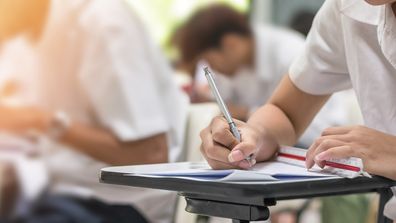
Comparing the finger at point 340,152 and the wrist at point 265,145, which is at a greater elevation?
the wrist at point 265,145

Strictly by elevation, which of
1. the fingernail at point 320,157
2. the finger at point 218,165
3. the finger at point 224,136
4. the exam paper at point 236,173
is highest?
the finger at point 224,136

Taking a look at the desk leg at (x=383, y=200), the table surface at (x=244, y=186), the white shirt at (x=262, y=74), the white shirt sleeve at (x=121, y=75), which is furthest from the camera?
the white shirt at (x=262, y=74)

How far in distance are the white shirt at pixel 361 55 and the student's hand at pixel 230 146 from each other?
6.3 inches

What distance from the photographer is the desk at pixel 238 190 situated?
73 cm

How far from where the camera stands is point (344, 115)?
2.28m

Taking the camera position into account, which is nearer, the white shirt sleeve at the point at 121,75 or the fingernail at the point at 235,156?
the fingernail at the point at 235,156

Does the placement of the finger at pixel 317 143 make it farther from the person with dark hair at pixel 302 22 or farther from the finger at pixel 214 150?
the person with dark hair at pixel 302 22

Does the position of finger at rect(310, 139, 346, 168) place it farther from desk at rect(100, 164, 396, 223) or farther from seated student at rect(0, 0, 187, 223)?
seated student at rect(0, 0, 187, 223)

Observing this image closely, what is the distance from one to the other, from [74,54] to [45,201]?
422 millimetres

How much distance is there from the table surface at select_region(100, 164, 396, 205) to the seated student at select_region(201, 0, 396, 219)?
40mm

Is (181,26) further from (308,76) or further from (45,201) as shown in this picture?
(308,76)

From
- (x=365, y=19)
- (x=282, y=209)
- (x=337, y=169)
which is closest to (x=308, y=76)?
(x=365, y=19)

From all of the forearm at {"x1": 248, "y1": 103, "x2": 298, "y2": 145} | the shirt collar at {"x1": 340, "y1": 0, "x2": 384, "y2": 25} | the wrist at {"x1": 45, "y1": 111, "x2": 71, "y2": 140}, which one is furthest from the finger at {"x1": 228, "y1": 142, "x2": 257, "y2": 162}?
the wrist at {"x1": 45, "y1": 111, "x2": 71, "y2": 140}

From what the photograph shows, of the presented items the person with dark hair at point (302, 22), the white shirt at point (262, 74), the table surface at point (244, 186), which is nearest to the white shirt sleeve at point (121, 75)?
the table surface at point (244, 186)
